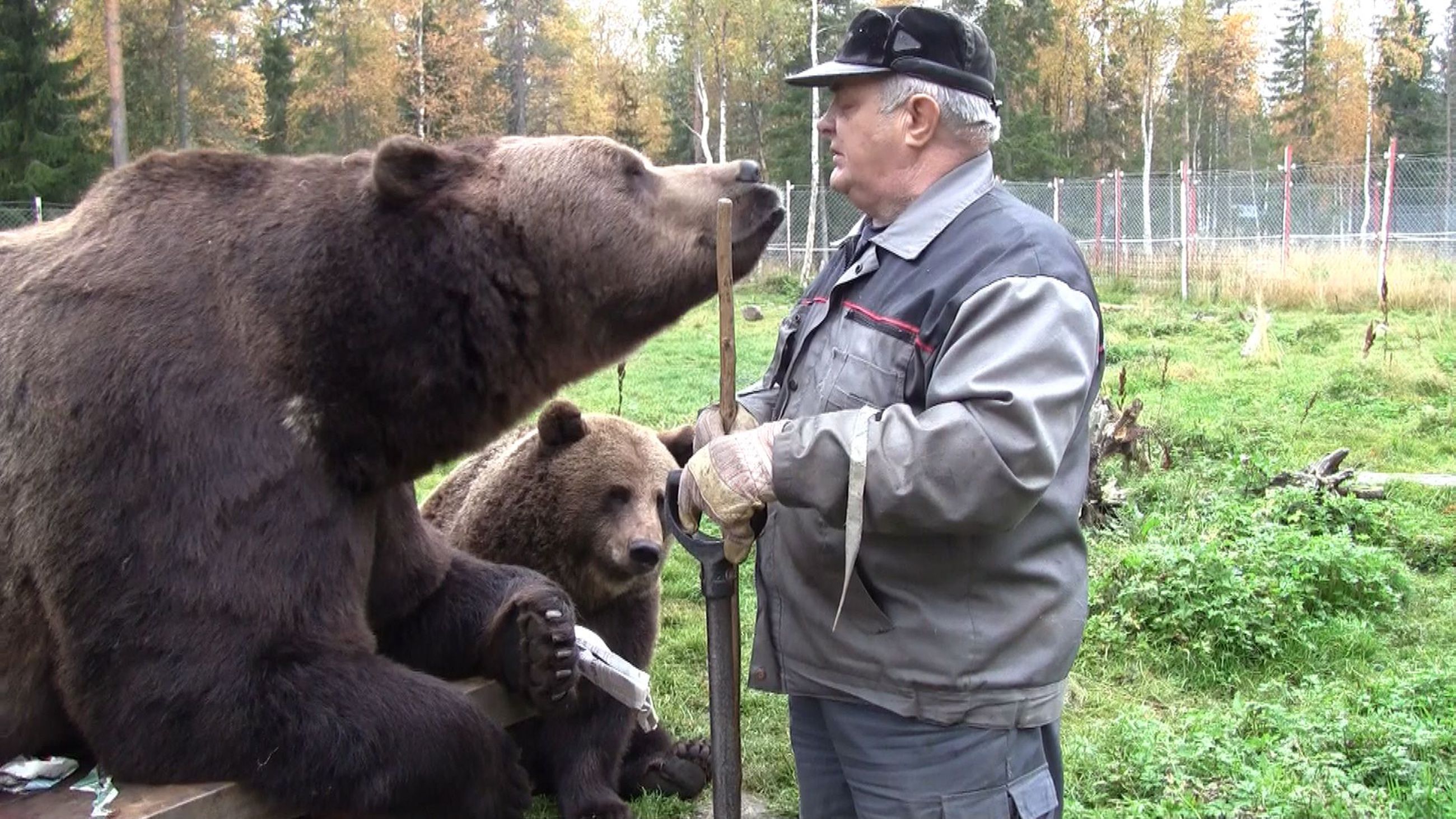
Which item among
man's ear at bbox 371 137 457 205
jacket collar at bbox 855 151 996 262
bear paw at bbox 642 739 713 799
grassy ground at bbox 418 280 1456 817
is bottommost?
bear paw at bbox 642 739 713 799

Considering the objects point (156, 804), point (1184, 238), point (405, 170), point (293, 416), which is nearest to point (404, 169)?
point (405, 170)

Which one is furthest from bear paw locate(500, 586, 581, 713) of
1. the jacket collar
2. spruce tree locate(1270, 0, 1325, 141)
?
spruce tree locate(1270, 0, 1325, 141)

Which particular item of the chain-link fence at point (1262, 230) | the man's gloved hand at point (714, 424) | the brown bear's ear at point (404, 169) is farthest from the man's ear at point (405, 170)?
the chain-link fence at point (1262, 230)

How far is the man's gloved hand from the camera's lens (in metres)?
2.79

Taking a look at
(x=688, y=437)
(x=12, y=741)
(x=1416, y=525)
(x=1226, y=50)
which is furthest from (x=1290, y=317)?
(x=1226, y=50)

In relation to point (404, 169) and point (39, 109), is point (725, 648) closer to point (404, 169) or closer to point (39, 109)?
point (404, 169)

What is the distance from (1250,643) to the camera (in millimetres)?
5312

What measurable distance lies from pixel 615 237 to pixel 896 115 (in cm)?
85

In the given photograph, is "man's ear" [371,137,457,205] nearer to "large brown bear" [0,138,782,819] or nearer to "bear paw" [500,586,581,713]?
"large brown bear" [0,138,782,819]

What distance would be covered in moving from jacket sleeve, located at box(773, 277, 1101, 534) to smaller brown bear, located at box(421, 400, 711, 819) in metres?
1.86

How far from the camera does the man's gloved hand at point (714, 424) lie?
2789mm

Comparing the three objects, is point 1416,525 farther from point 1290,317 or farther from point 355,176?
point 1290,317

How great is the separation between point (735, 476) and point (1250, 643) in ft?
12.2

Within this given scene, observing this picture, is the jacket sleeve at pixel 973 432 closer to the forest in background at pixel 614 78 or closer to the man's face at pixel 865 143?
the man's face at pixel 865 143
